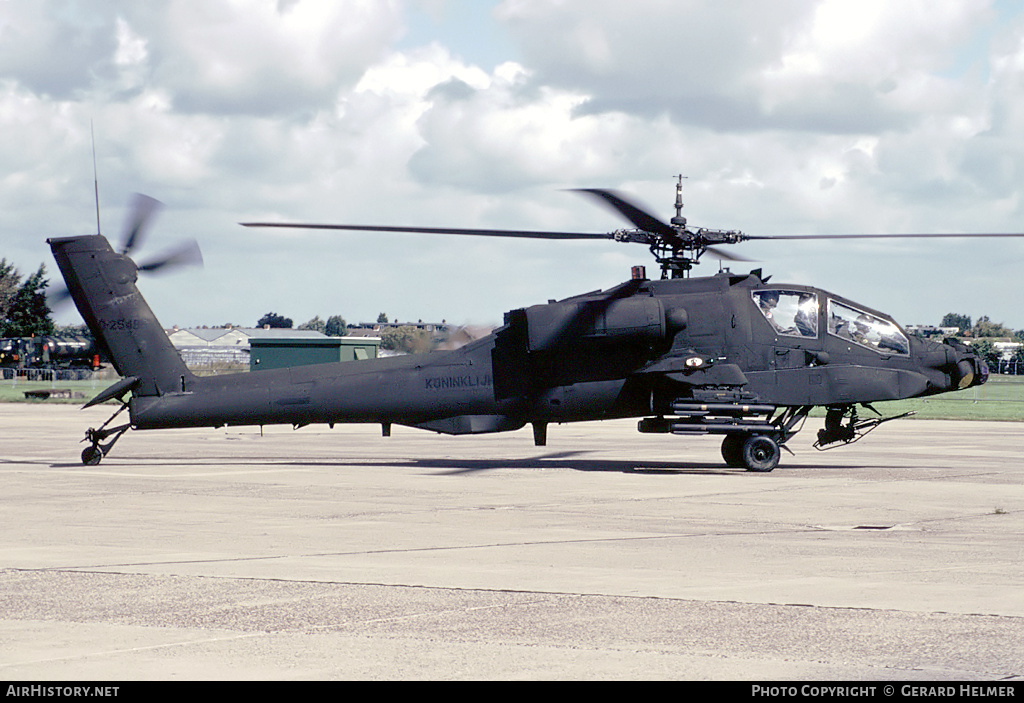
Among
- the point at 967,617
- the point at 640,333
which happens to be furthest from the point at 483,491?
the point at 967,617

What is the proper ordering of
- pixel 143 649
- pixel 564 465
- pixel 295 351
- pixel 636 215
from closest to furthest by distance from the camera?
1. pixel 143 649
2. pixel 636 215
3. pixel 564 465
4. pixel 295 351

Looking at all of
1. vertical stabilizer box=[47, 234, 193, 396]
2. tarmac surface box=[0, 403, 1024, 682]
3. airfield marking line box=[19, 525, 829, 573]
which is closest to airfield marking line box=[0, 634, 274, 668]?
tarmac surface box=[0, 403, 1024, 682]

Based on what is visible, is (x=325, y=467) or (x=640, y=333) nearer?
(x=640, y=333)

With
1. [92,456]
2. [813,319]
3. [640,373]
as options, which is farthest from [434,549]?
[92,456]

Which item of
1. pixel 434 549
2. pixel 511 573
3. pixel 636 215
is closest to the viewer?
pixel 511 573

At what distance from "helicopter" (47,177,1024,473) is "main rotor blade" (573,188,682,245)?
849 millimetres

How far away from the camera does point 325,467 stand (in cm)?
2475

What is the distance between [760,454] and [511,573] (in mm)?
12848

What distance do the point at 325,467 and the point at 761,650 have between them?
691 inches

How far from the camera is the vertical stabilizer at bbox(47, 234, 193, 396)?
24141 mm

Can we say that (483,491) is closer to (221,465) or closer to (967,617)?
(221,465)

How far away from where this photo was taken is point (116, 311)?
24469 mm

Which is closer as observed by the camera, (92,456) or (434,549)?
(434,549)

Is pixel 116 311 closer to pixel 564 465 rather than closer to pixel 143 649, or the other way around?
pixel 564 465
